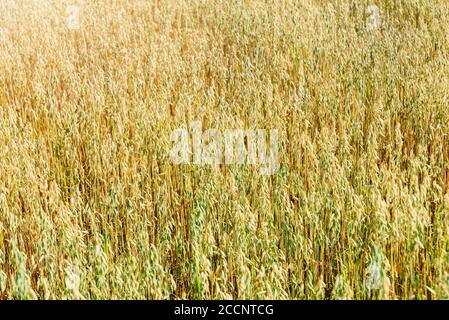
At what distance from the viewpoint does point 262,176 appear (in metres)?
2.65

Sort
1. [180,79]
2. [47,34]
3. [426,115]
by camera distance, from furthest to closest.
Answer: [47,34] → [180,79] → [426,115]

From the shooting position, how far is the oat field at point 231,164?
6.67ft

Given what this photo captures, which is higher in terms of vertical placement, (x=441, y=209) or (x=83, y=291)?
(x=441, y=209)

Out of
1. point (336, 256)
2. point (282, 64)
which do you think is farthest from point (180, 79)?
point (336, 256)

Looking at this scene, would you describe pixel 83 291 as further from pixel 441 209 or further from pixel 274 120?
pixel 274 120

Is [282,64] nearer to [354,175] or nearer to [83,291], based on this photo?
[354,175]

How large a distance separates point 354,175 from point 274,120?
0.71 metres

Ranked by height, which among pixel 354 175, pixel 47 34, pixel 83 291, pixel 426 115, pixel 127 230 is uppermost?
pixel 47 34

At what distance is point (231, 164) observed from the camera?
2.71 metres

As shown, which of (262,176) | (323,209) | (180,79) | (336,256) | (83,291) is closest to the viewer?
(83,291)

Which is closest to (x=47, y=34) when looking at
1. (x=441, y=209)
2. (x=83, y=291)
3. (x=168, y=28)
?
(x=168, y=28)

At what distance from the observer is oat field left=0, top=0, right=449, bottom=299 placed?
2.03m

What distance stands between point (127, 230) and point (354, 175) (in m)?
1.18

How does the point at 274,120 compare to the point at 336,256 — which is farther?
the point at 274,120
